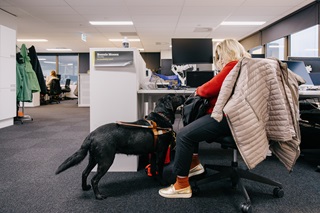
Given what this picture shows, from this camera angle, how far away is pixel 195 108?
4.98 feet

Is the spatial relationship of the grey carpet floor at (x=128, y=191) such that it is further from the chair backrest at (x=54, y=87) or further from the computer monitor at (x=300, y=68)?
the chair backrest at (x=54, y=87)

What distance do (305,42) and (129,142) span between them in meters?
5.30

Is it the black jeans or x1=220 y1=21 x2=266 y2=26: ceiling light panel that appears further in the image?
x1=220 y1=21 x2=266 y2=26: ceiling light panel

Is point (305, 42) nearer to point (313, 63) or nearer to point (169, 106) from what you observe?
point (313, 63)

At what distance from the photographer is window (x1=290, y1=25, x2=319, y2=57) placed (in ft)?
16.1

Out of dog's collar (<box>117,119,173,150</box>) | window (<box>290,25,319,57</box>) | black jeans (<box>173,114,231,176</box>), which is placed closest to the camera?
black jeans (<box>173,114,231,176</box>)

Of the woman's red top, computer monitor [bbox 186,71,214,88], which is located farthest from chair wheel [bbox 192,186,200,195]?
computer monitor [bbox 186,71,214,88]

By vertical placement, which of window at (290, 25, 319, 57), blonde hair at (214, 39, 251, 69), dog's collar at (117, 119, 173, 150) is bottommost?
dog's collar at (117, 119, 173, 150)

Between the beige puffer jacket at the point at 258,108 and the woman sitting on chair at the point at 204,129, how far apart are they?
0.12 m

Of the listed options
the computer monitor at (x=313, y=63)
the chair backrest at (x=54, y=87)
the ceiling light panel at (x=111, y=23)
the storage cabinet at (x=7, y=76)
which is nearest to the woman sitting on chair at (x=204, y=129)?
the computer monitor at (x=313, y=63)

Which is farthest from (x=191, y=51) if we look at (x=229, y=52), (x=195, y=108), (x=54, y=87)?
(x=54, y=87)

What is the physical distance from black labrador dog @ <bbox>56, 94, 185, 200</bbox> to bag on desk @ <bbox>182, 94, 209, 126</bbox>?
0.25m

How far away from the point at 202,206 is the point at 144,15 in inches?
186

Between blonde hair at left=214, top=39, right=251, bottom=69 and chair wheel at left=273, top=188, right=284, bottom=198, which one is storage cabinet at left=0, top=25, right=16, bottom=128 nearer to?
blonde hair at left=214, top=39, right=251, bottom=69
